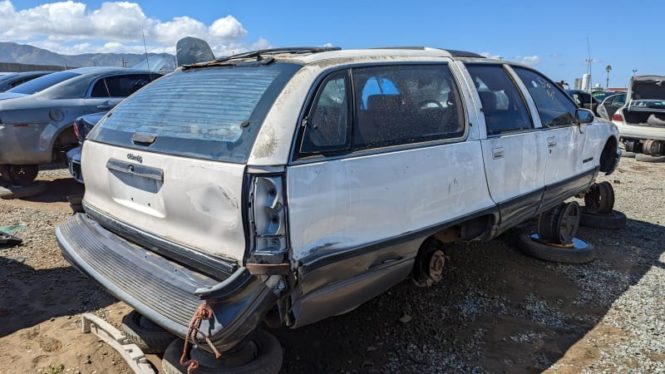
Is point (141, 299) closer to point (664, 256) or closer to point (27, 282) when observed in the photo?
point (27, 282)

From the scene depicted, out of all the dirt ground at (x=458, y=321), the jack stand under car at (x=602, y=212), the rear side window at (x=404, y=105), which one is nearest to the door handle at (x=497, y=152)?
the rear side window at (x=404, y=105)

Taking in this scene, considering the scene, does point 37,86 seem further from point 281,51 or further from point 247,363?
point 247,363

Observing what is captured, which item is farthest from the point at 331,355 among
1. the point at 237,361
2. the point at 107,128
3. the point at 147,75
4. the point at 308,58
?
the point at 147,75

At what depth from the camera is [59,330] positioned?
3.31 m

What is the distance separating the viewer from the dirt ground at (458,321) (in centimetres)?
301

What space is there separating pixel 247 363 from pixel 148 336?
32.6 inches

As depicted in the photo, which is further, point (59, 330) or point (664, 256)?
point (664, 256)

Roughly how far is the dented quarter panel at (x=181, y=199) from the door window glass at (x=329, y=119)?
0.39 meters

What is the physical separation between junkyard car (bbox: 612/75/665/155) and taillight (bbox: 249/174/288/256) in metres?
11.9

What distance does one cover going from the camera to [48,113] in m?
6.63

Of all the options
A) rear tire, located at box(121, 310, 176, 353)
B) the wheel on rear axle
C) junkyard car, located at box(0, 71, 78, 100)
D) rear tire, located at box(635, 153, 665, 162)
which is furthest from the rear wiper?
rear tire, located at box(635, 153, 665, 162)

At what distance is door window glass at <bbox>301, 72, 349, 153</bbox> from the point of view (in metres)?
2.41

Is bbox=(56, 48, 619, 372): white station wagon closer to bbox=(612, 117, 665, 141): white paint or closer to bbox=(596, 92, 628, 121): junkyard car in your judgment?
bbox=(612, 117, 665, 141): white paint

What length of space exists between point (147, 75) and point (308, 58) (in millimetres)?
6453
